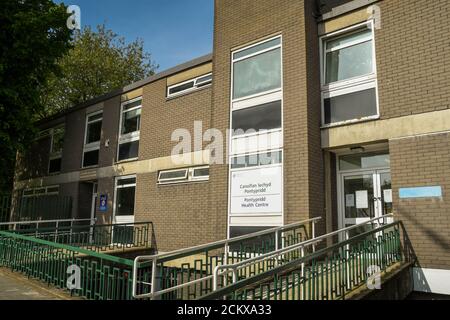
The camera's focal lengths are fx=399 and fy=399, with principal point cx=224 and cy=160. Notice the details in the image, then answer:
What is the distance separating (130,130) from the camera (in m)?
14.2

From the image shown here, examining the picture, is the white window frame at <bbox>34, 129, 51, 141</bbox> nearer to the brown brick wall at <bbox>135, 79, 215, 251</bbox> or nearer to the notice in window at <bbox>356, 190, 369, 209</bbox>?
the brown brick wall at <bbox>135, 79, 215, 251</bbox>

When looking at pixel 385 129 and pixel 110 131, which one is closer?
pixel 385 129

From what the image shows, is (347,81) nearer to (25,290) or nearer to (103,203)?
(25,290)

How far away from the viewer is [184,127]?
12.1 metres

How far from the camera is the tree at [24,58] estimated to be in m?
13.0

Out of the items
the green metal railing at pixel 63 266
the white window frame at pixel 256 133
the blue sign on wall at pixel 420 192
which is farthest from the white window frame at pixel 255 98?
the green metal railing at pixel 63 266

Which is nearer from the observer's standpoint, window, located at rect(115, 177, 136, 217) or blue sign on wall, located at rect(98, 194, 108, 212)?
window, located at rect(115, 177, 136, 217)

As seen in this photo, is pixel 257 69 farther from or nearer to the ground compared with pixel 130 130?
farther from the ground

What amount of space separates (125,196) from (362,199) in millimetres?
8282

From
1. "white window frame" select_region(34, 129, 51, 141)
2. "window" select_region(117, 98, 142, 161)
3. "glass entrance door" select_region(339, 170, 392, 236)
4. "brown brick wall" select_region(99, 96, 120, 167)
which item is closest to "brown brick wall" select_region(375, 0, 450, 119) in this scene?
"glass entrance door" select_region(339, 170, 392, 236)

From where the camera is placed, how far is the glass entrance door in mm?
8328

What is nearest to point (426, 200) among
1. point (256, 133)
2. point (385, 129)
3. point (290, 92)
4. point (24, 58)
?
point (385, 129)

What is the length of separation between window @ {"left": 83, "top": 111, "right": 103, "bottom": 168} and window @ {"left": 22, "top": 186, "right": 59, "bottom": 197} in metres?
2.38
